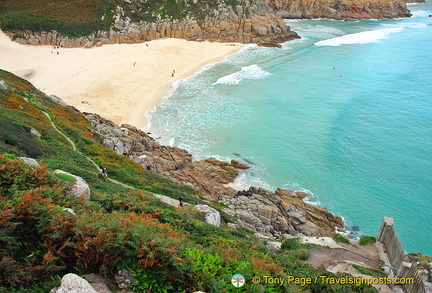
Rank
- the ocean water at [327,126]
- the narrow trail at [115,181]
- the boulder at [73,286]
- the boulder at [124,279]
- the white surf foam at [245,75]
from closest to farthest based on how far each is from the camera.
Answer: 1. the boulder at [73,286]
2. the boulder at [124,279]
3. the narrow trail at [115,181]
4. the ocean water at [327,126]
5. the white surf foam at [245,75]

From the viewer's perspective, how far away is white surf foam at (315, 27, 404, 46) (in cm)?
7900

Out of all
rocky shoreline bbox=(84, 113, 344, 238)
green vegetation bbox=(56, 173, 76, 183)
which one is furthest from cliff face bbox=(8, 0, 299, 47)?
green vegetation bbox=(56, 173, 76, 183)

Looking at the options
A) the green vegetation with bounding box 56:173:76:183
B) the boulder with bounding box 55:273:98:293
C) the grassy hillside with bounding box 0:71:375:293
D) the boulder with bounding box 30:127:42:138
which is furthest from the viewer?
the boulder with bounding box 30:127:42:138

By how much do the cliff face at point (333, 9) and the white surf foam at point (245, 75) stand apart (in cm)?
5699

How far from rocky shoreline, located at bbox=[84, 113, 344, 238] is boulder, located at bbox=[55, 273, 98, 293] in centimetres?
1511

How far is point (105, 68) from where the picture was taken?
54344mm

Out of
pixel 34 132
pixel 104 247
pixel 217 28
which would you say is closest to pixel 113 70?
pixel 217 28

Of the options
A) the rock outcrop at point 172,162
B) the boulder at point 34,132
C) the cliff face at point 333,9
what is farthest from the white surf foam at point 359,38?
the boulder at point 34,132

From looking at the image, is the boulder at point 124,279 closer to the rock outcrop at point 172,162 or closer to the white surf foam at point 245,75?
the rock outcrop at point 172,162

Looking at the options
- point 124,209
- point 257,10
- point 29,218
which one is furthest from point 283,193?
point 257,10

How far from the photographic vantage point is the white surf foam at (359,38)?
79000 millimetres

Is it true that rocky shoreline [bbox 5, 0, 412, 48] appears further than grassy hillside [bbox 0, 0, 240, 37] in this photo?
No

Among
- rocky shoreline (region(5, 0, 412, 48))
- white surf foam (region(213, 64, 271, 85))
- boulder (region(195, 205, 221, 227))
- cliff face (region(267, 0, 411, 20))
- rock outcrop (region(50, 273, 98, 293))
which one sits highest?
cliff face (region(267, 0, 411, 20))

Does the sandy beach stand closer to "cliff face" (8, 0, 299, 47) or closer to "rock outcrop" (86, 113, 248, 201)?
"cliff face" (8, 0, 299, 47)
